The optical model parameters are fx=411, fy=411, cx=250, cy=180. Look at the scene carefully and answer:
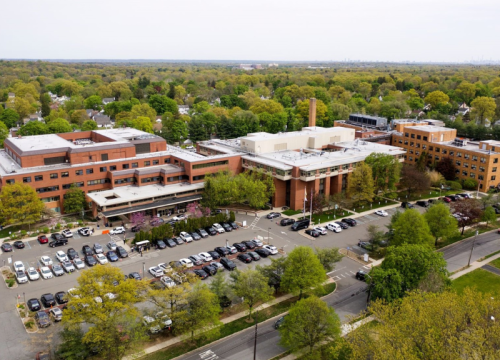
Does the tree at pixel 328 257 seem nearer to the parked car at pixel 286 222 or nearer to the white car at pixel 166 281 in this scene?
the white car at pixel 166 281

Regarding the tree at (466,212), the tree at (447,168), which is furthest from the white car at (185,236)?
the tree at (447,168)

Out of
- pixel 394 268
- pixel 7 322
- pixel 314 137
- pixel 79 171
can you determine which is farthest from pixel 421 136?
pixel 7 322

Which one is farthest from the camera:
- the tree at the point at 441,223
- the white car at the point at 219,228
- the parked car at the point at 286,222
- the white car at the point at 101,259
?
the parked car at the point at 286,222

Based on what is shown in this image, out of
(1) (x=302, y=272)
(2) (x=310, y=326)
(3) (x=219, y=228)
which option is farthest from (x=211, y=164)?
(2) (x=310, y=326)

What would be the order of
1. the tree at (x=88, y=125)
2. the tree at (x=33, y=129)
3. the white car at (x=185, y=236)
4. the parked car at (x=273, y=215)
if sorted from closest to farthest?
the white car at (x=185, y=236) < the parked car at (x=273, y=215) < the tree at (x=33, y=129) < the tree at (x=88, y=125)

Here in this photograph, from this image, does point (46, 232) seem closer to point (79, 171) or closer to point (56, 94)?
point (79, 171)

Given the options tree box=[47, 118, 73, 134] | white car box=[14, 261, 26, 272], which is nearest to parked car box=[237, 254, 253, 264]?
white car box=[14, 261, 26, 272]
